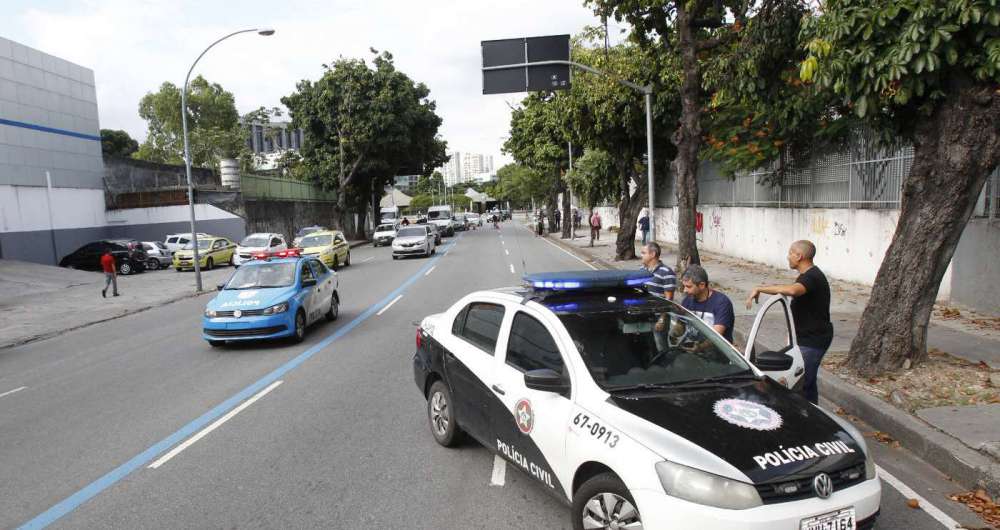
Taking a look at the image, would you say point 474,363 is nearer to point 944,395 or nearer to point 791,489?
point 791,489

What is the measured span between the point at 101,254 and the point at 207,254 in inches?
204

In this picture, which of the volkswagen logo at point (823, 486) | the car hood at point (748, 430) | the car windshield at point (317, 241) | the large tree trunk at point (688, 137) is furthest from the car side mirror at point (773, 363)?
the car windshield at point (317, 241)

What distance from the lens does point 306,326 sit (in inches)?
462

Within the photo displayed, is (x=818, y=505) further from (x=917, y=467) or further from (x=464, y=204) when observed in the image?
(x=464, y=204)

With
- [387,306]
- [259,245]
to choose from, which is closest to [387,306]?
[387,306]

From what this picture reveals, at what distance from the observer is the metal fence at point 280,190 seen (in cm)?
3934

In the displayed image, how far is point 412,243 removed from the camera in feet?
96.7

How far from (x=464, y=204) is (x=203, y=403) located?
131m

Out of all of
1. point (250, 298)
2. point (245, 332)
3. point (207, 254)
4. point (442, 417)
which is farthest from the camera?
point (207, 254)

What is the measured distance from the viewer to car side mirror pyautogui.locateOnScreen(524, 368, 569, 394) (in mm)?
4074

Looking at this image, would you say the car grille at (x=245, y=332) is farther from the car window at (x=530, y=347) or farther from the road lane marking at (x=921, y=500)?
the road lane marking at (x=921, y=500)

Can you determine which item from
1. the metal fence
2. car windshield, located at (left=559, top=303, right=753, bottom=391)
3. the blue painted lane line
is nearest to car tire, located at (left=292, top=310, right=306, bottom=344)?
the blue painted lane line

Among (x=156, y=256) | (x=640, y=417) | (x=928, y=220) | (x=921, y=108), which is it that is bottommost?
(x=156, y=256)

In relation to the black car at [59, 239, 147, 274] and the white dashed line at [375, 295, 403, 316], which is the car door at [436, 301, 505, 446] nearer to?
the white dashed line at [375, 295, 403, 316]
